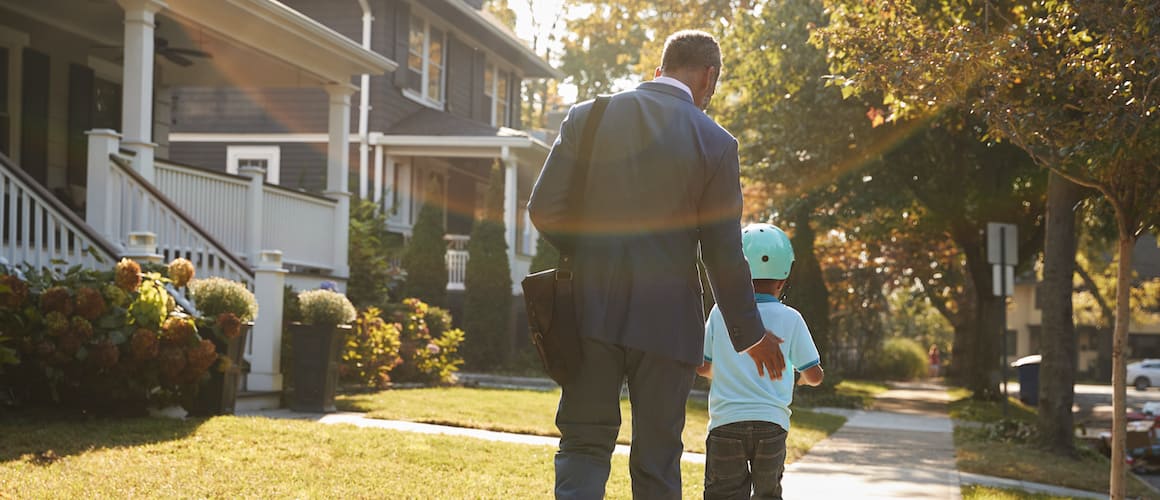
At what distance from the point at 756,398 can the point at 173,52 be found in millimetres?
12597

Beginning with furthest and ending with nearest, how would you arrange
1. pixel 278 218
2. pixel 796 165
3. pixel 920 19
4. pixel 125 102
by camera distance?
pixel 796 165
pixel 278 218
pixel 125 102
pixel 920 19

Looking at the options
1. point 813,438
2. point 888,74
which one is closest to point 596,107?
point 888,74

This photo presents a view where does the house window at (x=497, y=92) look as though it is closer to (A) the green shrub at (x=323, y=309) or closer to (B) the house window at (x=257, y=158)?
(B) the house window at (x=257, y=158)

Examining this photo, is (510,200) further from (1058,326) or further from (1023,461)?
(1023,461)

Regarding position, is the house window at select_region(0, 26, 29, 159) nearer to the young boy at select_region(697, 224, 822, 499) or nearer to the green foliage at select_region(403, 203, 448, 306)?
the green foliage at select_region(403, 203, 448, 306)

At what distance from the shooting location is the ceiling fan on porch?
1544 cm

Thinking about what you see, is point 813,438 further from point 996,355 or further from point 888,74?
point 996,355

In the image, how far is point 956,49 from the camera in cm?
867

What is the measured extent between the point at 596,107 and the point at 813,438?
9281 mm

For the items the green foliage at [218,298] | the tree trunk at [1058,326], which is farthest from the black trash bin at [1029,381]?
the green foliage at [218,298]

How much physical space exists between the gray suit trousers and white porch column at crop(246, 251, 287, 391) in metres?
8.60

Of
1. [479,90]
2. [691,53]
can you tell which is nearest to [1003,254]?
[691,53]

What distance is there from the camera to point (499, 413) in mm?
12688

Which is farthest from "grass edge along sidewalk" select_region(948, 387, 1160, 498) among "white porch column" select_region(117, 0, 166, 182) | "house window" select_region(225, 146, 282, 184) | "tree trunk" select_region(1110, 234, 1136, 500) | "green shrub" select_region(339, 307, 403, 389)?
"house window" select_region(225, 146, 282, 184)
